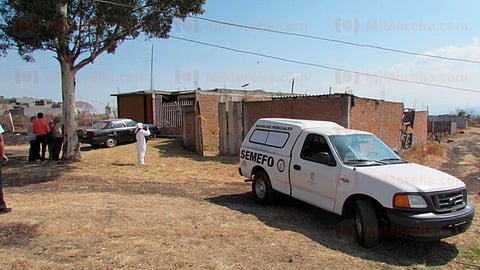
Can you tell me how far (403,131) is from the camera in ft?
62.1

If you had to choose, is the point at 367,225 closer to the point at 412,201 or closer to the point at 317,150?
the point at 412,201

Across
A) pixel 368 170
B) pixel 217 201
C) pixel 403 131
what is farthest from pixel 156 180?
pixel 403 131

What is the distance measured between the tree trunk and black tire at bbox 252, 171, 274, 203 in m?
8.20

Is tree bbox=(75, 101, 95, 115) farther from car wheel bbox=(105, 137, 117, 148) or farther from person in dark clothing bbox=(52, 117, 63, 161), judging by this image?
person in dark clothing bbox=(52, 117, 63, 161)

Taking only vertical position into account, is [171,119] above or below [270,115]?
below

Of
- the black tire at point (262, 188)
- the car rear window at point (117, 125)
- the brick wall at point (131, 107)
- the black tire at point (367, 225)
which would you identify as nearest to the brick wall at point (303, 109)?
the black tire at point (262, 188)

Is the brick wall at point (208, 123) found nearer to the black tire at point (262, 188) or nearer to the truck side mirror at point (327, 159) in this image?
the black tire at point (262, 188)

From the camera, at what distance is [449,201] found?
4.83m

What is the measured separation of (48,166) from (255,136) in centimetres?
813

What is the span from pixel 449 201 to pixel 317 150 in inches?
85.9

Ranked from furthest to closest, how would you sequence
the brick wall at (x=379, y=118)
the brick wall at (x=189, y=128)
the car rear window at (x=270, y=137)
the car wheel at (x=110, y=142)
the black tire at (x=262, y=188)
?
the car wheel at (x=110, y=142)
the brick wall at (x=189, y=128)
the brick wall at (x=379, y=118)
the black tire at (x=262, y=188)
the car rear window at (x=270, y=137)

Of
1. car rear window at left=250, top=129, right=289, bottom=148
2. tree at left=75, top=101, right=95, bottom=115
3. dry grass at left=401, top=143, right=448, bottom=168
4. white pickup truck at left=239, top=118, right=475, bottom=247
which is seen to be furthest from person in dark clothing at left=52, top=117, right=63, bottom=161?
tree at left=75, top=101, right=95, bottom=115

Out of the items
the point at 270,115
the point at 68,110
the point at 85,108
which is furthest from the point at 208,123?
the point at 85,108

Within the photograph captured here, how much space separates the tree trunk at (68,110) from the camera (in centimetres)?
1250
